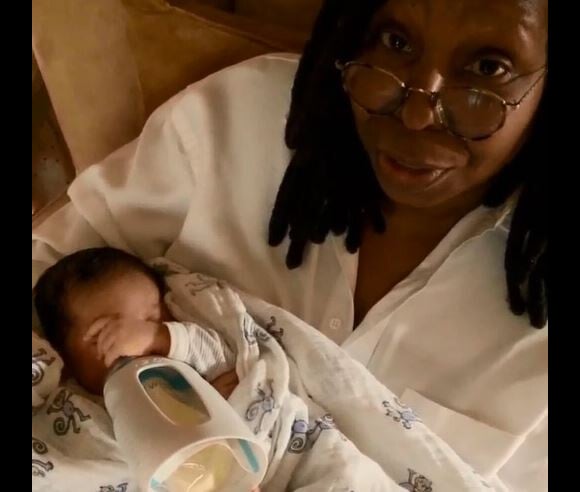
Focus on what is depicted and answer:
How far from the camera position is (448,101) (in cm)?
80

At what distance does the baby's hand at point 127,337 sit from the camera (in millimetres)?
894

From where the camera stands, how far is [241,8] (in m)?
1.14

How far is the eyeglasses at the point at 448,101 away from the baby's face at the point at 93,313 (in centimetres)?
34

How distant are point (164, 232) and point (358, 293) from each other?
0.27 m

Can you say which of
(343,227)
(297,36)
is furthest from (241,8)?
(343,227)

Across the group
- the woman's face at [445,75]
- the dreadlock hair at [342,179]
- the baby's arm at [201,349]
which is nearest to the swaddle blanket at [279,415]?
the baby's arm at [201,349]

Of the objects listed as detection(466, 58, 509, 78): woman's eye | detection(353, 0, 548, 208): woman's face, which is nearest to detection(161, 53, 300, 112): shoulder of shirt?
detection(353, 0, 548, 208): woman's face

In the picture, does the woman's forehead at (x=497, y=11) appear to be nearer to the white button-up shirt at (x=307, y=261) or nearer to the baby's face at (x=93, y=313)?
the white button-up shirt at (x=307, y=261)

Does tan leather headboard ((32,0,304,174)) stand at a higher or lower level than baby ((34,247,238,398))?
higher

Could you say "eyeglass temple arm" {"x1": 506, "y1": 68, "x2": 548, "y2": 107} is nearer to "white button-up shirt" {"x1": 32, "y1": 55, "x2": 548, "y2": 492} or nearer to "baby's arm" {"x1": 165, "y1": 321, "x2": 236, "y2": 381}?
"white button-up shirt" {"x1": 32, "y1": 55, "x2": 548, "y2": 492}

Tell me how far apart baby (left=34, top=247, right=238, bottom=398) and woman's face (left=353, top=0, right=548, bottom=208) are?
0.30m

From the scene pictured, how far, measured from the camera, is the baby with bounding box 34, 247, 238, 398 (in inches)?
35.7

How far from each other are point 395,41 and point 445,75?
0.22 feet
